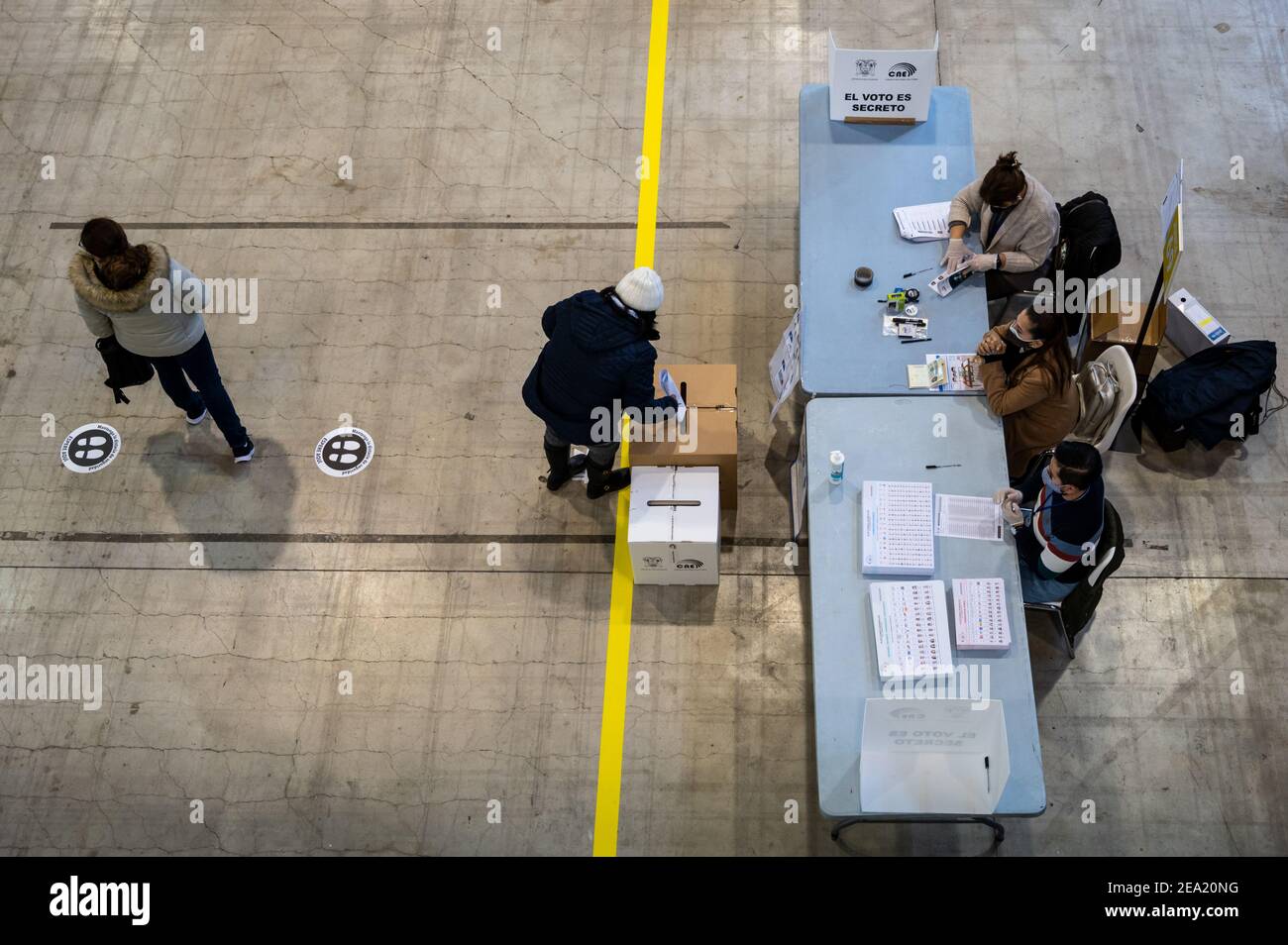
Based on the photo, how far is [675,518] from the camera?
559cm

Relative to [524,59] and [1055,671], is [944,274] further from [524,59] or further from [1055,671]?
[524,59]

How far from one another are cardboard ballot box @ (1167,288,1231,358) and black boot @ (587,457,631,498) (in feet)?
11.5

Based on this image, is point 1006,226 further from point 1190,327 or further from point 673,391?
point 673,391

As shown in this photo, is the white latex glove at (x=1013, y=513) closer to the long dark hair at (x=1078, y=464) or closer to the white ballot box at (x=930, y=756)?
the long dark hair at (x=1078, y=464)

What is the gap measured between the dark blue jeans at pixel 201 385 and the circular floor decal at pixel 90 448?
51cm

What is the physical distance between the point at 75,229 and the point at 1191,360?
24.4 feet

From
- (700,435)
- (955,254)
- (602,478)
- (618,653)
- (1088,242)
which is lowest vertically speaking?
(618,653)

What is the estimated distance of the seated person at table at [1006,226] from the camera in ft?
18.7

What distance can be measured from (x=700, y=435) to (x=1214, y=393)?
119 inches

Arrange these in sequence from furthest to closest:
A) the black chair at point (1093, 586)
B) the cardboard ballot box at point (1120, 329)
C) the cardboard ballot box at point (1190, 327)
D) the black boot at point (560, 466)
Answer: the cardboard ballot box at point (1190, 327)
the cardboard ballot box at point (1120, 329)
the black boot at point (560, 466)
the black chair at point (1093, 586)

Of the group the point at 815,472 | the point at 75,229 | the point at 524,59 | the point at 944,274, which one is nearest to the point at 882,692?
the point at 815,472

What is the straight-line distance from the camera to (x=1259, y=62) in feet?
25.2

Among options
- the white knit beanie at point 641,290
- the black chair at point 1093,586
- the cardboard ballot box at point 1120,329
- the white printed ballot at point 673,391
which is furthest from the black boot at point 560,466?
the cardboard ballot box at point 1120,329

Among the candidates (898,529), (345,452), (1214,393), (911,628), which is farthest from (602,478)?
(1214,393)
